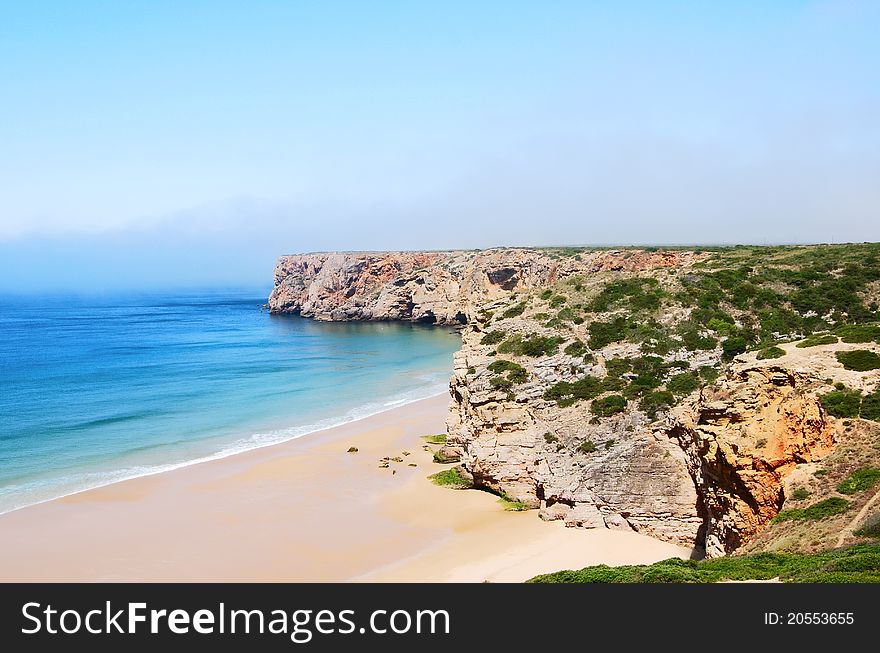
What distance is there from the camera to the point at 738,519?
14.1 m

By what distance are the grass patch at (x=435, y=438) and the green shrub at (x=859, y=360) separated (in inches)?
807

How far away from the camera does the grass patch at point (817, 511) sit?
39.9ft

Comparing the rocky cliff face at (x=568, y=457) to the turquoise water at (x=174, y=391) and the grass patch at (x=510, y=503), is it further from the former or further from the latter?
the turquoise water at (x=174, y=391)

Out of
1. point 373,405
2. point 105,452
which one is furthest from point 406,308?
point 105,452

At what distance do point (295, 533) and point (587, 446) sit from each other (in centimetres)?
1063

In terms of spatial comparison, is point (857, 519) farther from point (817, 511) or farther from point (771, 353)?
point (771, 353)

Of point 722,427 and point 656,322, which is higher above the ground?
point 656,322

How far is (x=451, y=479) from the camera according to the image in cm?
2572

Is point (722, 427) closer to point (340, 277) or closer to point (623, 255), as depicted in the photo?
point (623, 255)

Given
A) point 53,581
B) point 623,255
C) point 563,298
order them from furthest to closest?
point 623,255
point 563,298
point 53,581

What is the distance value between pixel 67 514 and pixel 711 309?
27.4m

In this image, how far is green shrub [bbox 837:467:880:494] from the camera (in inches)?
485

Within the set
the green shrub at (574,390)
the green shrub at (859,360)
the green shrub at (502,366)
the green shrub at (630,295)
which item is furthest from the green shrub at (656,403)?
the green shrub at (630,295)
